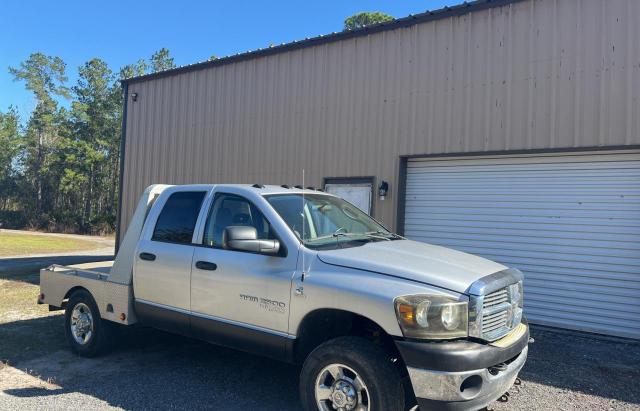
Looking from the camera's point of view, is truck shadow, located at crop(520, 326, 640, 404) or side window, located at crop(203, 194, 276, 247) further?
truck shadow, located at crop(520, 326, 640, 404)

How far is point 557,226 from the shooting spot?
26.7ft

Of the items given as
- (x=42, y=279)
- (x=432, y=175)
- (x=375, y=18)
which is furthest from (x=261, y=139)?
(x=375, y=18)

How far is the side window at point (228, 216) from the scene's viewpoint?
4.52 meters

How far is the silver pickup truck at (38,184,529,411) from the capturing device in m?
3.35

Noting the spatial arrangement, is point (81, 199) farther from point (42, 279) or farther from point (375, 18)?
point (42, 279)

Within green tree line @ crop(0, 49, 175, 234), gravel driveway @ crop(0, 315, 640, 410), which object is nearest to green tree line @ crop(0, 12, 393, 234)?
green tree line @ crop(0, 49, 175, 234)

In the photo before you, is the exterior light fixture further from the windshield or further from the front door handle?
the front door handle

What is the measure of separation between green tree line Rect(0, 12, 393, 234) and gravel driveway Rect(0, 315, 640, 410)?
122ft

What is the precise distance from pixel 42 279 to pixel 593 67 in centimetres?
879

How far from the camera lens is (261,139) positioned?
11.7 metres

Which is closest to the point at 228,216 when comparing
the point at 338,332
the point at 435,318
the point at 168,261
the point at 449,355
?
the point at 168,261

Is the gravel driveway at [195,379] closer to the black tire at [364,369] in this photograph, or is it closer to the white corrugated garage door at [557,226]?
the black tire at [364,369]

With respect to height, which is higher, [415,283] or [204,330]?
[415,283]

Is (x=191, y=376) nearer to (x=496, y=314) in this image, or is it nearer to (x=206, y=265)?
(x=206, y=265)
